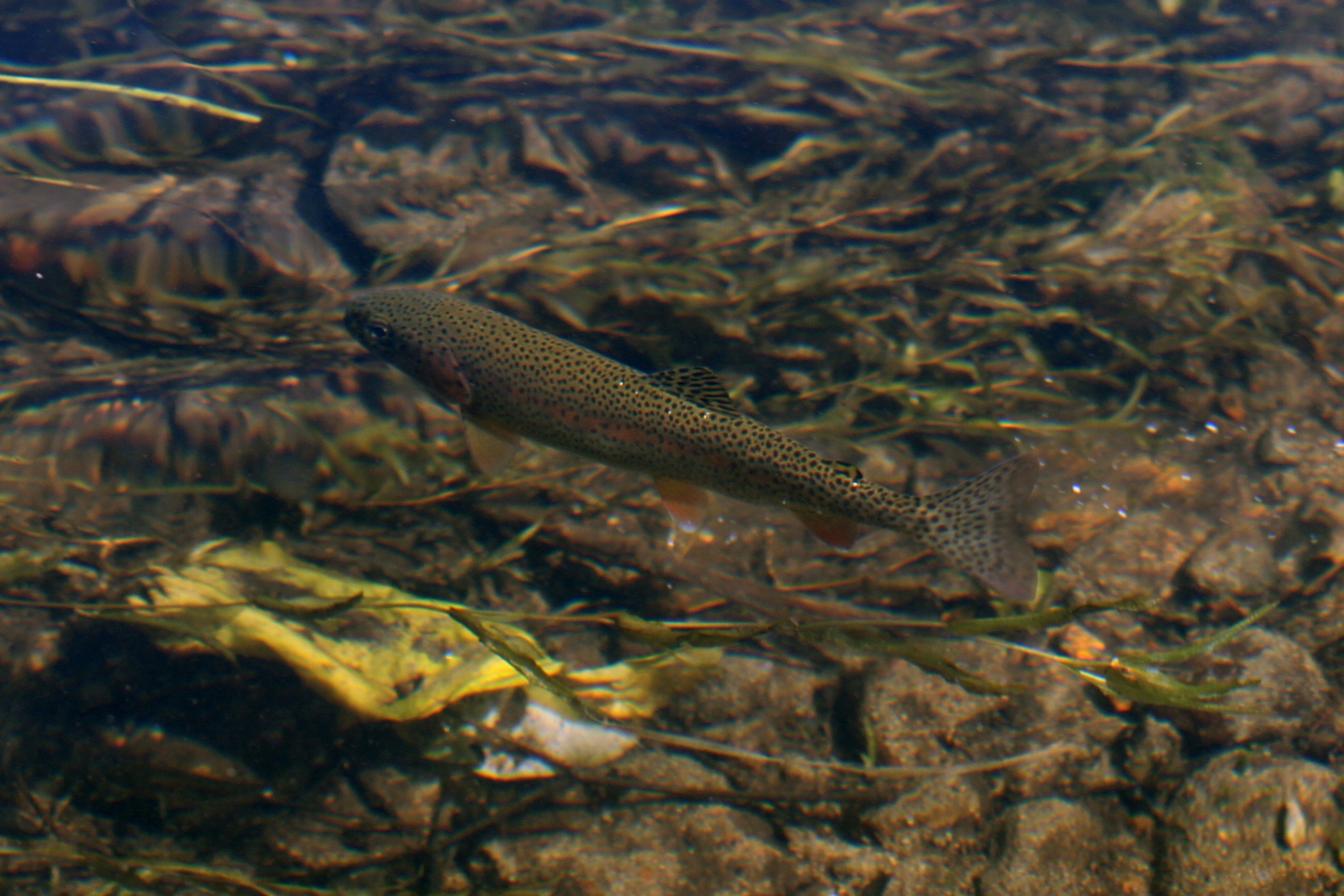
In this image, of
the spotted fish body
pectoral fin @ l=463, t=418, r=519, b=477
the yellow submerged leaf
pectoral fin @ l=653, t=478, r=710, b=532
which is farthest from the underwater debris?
the spotted fish body

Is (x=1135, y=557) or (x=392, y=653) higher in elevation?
(x=1135, y=557)

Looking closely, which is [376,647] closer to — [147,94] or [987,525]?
[987,525]

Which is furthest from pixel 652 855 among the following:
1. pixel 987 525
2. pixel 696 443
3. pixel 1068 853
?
pixel 987 525

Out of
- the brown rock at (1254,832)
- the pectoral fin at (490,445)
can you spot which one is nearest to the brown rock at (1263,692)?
the brown rock at (1254,832)

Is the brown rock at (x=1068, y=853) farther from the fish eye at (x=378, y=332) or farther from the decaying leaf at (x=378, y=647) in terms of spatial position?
the fish eye at (x=378, y=332)

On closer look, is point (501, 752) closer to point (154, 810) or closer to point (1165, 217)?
point (154, 810)

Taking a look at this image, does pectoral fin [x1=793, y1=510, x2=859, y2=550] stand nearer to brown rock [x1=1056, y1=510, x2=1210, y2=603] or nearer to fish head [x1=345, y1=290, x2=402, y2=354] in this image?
brown rock [x1=1056, y1=510, x2=1210, y2=603]
